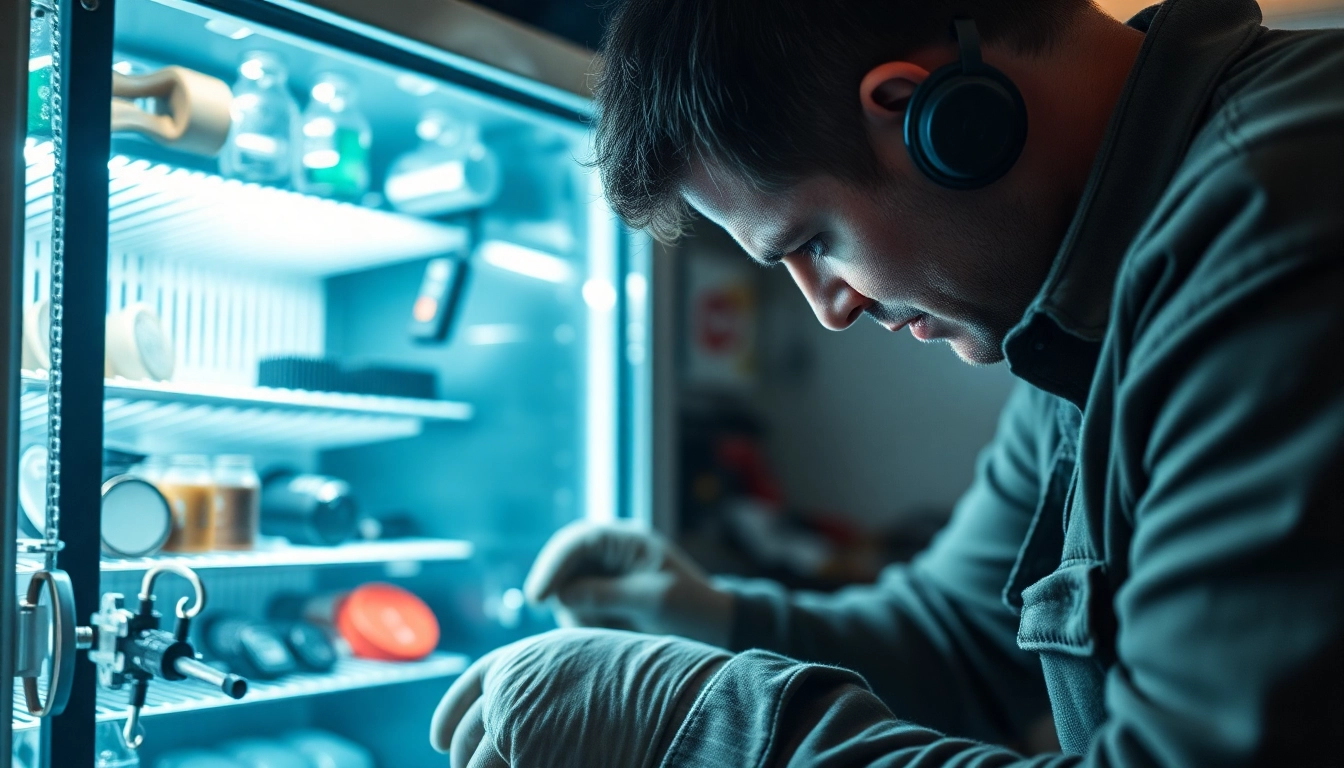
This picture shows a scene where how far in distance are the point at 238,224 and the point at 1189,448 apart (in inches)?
Answer: 40.6

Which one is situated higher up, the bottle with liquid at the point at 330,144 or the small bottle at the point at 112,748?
the bottle with liquid at the point at 330,144

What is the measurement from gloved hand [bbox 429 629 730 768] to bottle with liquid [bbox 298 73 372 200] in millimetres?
706

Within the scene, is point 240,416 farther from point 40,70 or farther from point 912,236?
point 912,236

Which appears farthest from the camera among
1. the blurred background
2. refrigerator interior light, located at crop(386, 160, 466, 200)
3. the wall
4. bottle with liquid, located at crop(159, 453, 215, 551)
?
the wall

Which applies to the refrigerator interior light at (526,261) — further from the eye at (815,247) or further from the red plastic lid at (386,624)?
the eye at (815,247)

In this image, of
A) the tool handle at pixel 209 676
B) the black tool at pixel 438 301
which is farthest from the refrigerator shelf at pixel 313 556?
the black tool at pixel 438 301

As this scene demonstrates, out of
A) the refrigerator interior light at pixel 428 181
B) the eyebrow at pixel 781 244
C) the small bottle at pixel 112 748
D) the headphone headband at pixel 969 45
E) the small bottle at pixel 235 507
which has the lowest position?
the small bottle at pixel 112 748

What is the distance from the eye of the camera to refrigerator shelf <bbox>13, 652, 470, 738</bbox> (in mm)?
978

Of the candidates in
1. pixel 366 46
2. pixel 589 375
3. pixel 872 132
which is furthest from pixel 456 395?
pixel 872 132

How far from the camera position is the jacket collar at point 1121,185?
74cm

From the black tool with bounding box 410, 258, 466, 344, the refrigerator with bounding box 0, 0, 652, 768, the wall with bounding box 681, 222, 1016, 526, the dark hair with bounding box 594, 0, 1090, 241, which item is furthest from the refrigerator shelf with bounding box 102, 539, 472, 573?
the wall with bounding box 681, 222, 1016, 526

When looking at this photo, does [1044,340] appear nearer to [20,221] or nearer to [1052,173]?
[1052,173]

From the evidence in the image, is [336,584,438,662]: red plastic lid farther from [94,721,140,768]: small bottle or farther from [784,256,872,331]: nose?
[784,256,872,331]: nose

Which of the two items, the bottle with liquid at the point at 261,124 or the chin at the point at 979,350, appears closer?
the chin at the point at 979,350
